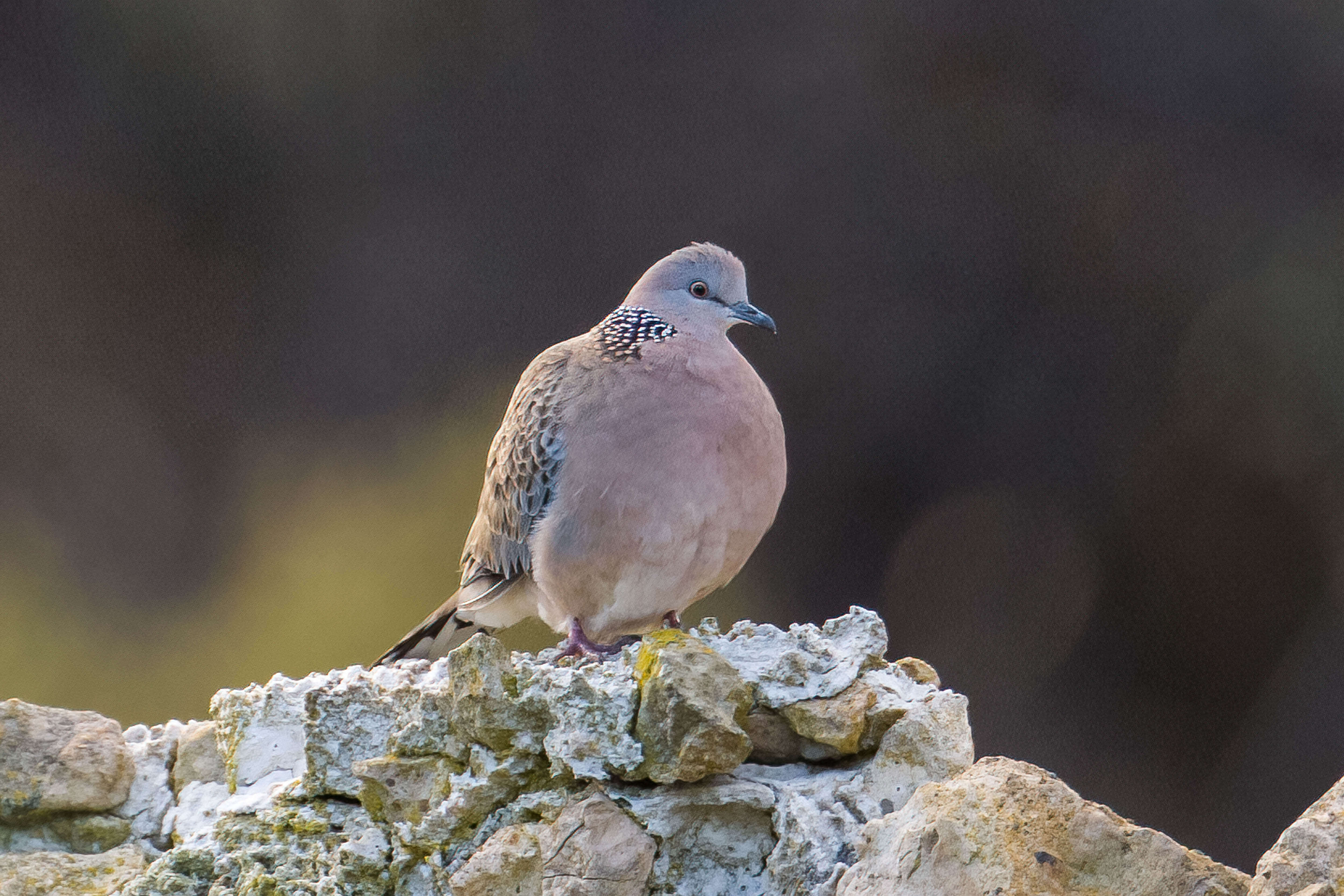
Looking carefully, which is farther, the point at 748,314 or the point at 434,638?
the point at 434,638

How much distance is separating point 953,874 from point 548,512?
1.47 m

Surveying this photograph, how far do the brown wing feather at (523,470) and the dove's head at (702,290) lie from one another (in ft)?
0.77

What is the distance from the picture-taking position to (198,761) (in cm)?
234

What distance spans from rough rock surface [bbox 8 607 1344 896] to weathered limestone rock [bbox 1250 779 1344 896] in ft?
0.62

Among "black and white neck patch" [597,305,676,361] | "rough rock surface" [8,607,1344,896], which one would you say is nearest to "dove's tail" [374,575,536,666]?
"black and white neck patch" [597,305,676,361]

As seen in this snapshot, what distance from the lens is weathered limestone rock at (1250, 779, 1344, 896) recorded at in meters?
1.43

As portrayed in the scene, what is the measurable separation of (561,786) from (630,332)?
117cm

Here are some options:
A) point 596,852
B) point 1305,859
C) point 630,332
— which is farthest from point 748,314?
point 1305,859

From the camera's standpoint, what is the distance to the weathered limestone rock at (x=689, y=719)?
1.87 meters

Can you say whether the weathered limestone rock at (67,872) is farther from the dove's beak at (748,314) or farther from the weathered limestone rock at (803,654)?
the dove's beak at (748,314)

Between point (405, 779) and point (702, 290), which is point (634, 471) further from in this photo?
point (405, 779)

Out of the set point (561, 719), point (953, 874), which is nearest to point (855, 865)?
point (953, 874)

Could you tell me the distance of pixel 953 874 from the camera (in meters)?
1.55

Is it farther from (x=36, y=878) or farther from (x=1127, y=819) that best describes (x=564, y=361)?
(x=1127, y=819)
